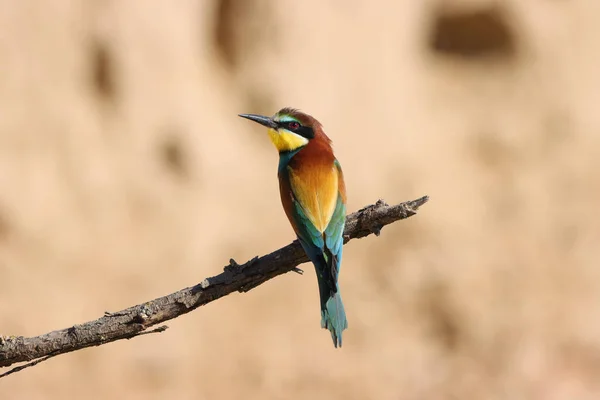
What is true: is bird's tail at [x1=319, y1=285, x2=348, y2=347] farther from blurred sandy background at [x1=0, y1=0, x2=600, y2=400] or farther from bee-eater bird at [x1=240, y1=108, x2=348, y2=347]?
blurred sandy background at [x1=0, y1=0, x2=600, y2=400]

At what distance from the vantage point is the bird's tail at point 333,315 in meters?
1.91

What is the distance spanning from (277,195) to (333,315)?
3.04 metres

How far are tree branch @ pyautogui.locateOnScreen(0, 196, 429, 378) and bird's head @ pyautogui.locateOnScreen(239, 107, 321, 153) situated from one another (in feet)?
2.04

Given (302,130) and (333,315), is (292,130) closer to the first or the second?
(302,130)

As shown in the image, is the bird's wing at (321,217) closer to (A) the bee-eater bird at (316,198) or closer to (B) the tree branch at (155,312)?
(A) the bee-eater bird at (316,198)

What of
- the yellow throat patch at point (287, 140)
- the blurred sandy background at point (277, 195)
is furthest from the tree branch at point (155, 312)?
the blurred sandy background at point (277, 195)

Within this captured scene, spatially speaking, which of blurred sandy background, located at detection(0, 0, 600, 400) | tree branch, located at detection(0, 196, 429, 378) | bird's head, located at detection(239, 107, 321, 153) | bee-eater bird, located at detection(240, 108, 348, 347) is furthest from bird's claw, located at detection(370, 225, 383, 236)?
blurred sandy background, located at detection(0, 0, 600, 400)

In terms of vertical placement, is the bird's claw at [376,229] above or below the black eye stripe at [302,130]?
below

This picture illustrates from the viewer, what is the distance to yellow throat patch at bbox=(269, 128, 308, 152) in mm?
2367

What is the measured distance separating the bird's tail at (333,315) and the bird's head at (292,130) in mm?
546

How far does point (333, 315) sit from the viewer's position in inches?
75.8

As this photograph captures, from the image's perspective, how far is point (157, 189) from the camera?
4.79 metres

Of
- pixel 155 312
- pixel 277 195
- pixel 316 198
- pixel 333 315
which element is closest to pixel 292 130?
pixel 316 198

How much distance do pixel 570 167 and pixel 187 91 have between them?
2.35m
